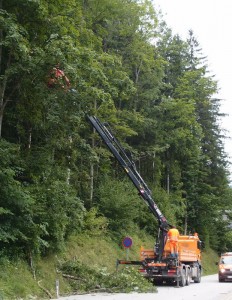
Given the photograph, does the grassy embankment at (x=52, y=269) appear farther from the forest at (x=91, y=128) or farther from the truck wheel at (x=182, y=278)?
the truck wheel at (x=182, y=278)

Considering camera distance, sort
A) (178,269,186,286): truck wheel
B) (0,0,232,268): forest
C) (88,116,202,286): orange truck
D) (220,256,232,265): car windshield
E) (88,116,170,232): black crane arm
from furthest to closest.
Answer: (220,256,232,265): car windshield
(178,269,186,286): truck wheel
(88,116,170,232): black crane arm
(88,116,202,286): orange truck
(0,0,232,268): forest

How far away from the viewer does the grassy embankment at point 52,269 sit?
48.2 feet

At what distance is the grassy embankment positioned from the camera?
1468cm

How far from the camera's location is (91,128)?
2933 cm

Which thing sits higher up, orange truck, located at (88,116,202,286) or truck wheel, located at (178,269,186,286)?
orange truck, located at (88,116,202,286)

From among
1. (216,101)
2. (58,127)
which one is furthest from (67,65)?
(216,101)

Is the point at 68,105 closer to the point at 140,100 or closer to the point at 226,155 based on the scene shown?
the point at 140,100

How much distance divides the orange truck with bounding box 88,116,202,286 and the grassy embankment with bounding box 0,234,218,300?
181 centimetres

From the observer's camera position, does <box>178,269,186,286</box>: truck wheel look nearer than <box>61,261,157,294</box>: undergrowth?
No

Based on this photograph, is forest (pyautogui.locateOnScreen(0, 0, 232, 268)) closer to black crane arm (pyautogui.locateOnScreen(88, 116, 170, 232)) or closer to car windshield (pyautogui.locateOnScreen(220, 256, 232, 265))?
black crane arm (pyautogui.locateOnScreen(88, 116, 170, 232))

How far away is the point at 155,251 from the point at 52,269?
6.41m

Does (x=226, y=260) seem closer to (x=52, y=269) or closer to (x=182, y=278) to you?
(x=182, y=278)

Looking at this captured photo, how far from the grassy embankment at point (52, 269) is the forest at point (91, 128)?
0.63m

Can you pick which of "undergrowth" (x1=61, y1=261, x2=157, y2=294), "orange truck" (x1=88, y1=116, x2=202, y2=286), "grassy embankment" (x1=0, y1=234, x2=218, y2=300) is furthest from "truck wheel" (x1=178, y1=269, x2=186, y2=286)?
"undergrowth" (x1=61, y1=261, x2=157, y2=294)
